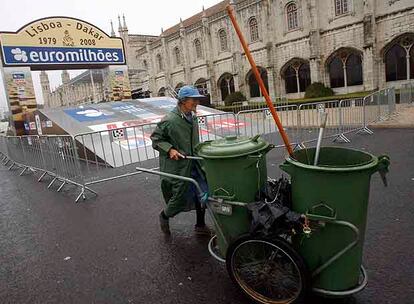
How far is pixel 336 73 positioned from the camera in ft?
84.2

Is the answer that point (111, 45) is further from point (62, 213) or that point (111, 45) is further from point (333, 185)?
point (333, 185)

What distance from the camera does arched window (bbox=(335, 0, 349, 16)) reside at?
24.0 meters

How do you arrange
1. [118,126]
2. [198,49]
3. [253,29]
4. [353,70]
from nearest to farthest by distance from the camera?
[118,126]
[353,70]
[253,29]
[198,49]

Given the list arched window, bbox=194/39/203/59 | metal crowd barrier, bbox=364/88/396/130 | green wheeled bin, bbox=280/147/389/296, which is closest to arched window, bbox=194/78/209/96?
arched window, bbox=194/39/203/59

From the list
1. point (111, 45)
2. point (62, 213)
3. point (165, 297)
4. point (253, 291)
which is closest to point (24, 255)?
point (62, 213)

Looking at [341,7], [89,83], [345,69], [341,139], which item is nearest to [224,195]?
[341,139]

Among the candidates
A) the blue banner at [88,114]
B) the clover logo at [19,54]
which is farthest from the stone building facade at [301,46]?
the clover logo at [19,54]

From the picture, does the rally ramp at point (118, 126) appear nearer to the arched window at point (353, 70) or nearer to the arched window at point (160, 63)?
the arched window at point (353, 70)

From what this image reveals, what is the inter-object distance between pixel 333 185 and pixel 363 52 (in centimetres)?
2478

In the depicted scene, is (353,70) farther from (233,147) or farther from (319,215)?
(319,215)

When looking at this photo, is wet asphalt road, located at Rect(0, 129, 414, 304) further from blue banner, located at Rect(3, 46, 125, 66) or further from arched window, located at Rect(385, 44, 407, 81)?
arched window, located at Rect(385, 44, 407, 81)

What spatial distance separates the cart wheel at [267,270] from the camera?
232 cm

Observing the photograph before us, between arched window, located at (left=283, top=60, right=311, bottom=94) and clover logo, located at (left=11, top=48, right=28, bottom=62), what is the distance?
21.6 meters

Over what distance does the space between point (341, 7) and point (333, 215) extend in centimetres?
2701
